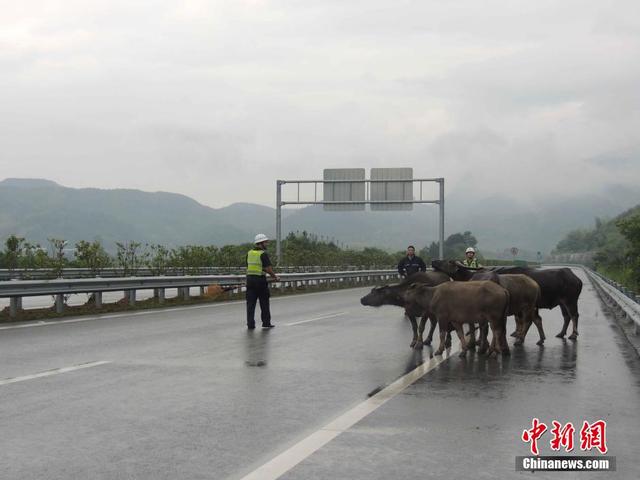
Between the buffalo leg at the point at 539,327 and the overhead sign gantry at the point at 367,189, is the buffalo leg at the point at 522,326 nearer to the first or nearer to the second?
the buffalo leg at the point at 539,327

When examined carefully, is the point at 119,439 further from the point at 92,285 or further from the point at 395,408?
the point at 92,285

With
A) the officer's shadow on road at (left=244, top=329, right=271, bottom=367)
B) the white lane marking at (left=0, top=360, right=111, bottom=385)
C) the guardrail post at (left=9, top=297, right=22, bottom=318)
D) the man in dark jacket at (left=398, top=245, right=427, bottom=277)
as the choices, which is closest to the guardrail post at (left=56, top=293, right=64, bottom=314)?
the guardrail post at (left=9, top=297, right=22, bottom=318)

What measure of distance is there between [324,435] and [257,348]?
238 inches

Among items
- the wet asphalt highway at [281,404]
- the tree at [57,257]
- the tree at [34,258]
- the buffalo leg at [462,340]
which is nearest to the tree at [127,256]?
the tree at [34,258]

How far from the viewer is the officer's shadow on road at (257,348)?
1059 centimetres

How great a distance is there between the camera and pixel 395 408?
7398 millimetres

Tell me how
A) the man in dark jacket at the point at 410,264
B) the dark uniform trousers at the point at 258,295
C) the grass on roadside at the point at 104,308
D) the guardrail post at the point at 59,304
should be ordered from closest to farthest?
the dark uniform trousers at the point at 258,295 < the grass on roadside at the point at 104,308 < the guardrail post at the point at 59,304 < the man in dark jacket at the point at 410,264

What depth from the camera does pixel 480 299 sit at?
11234mm

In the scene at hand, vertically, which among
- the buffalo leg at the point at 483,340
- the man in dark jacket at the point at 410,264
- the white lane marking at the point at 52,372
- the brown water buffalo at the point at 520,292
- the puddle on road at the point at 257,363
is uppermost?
the man in dark jacket at the point at 410,264

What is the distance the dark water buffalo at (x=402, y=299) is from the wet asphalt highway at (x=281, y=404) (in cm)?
47

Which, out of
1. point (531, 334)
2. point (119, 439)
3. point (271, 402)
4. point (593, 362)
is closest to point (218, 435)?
point (119, 439)

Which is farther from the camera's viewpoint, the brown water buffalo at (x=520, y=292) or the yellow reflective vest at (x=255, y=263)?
the yellow reflective vest at (x=255, y=263)

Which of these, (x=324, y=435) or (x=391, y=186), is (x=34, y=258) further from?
(x=324, y=435)

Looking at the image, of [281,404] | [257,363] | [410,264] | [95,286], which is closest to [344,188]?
[410,264]
